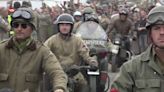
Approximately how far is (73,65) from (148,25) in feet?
14.5

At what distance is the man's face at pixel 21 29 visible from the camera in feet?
18.5

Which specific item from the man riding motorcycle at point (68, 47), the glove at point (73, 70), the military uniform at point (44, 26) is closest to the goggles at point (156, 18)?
the glove at point (73, 70)

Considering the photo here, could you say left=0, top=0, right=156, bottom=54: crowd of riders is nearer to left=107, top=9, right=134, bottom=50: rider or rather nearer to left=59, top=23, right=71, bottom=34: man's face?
left=107, top=9, right=134, bottom=50: rider

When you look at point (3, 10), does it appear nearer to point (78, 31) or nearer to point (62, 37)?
point (78, 31)

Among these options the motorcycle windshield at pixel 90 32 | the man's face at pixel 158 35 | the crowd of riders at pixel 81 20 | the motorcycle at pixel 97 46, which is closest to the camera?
the man's face at pixel 158 35

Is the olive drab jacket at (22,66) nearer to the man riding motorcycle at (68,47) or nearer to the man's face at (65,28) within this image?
the man riding motorcycle at (68,47)

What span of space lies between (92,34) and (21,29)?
4800 millimetres

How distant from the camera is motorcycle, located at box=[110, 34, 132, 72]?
1354cm

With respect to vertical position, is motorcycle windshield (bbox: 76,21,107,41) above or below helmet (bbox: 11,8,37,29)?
below

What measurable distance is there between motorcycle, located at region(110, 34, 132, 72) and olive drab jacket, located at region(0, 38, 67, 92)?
7384 millimetres

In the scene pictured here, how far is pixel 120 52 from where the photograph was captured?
44.7 ft

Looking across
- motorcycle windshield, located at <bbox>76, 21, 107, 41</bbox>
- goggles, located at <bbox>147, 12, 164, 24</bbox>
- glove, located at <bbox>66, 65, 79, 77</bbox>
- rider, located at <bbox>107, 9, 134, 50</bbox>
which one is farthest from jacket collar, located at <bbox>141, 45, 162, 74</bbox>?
rider, located at <bbox>107, 9, 134, 50</bbox>

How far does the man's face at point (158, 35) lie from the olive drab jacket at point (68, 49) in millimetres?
4606

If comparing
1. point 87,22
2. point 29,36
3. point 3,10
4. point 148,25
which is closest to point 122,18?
point 3,10
